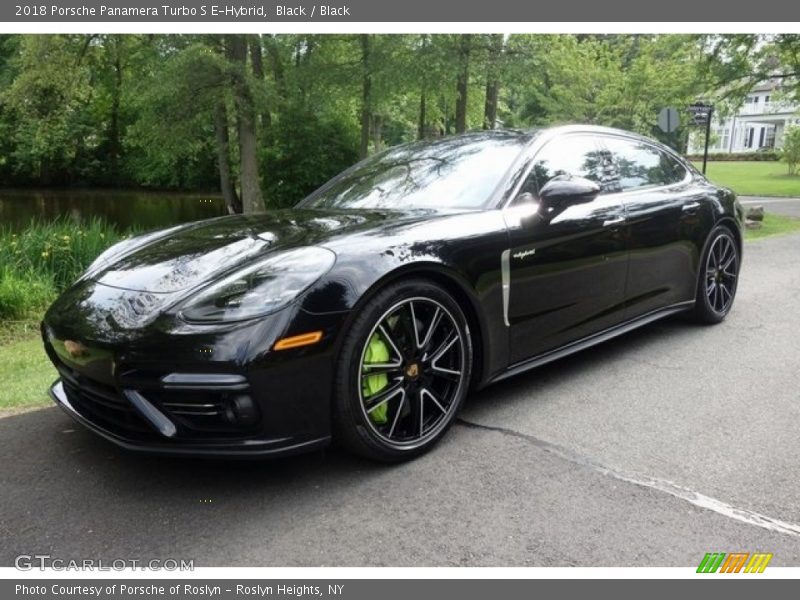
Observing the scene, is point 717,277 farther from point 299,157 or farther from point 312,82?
point 299,157

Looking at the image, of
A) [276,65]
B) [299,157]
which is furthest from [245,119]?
[299,157]

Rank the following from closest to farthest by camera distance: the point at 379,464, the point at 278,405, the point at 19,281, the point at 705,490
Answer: the point at 278,405
the point at 705,490
the point at 379,464
the point at 19,281

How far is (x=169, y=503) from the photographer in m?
2.54

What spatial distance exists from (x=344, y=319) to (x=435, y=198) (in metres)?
1.20

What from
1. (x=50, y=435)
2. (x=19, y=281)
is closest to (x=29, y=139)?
(x=19, y=281)

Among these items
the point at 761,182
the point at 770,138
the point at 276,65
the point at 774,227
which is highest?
the point at 276,65

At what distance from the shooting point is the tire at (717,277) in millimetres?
4832

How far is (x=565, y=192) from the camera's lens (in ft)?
10.9

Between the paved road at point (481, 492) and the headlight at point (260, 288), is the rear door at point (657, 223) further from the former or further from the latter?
the headlight at point (260, 288)

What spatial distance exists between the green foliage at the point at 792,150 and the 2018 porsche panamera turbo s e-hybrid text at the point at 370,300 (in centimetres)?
3738

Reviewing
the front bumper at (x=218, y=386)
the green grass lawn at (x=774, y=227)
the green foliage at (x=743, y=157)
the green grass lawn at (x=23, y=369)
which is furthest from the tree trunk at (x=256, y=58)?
the green foliage at (x=743, y=157)

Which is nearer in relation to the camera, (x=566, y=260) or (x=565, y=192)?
(x=565, y=192)

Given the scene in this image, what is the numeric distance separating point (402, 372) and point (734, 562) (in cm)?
137

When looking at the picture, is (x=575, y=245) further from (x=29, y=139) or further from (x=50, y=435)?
(x=29, y=139)
